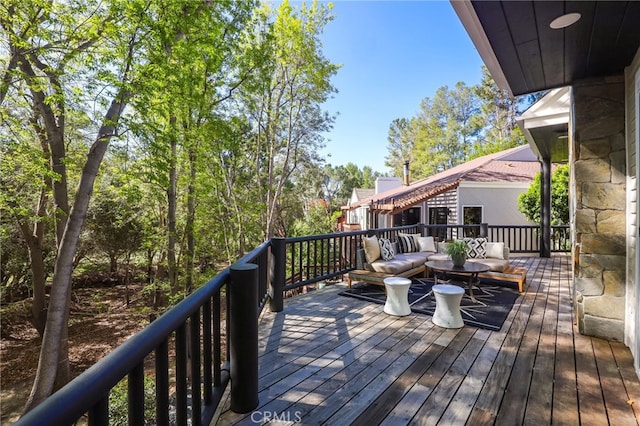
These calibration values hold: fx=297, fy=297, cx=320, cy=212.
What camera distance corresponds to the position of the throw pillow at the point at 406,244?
615cm

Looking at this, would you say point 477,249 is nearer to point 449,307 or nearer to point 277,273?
point 449,307

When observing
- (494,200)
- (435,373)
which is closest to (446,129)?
(494,200)

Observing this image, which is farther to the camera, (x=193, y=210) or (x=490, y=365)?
(x=193, y=210)

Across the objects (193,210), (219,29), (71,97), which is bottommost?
(193,210)

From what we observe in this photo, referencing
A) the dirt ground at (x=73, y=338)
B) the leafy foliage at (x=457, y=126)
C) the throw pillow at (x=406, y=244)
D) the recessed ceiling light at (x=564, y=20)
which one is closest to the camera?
the recessed ceiling light at (x=564, y=20)

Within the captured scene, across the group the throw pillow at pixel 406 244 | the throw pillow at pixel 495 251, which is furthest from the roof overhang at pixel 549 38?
the throw pillow at pixel 406 244

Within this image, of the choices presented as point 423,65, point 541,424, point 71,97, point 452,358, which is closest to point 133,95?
point 71,97

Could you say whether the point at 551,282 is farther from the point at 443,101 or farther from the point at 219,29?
the point at 443,101

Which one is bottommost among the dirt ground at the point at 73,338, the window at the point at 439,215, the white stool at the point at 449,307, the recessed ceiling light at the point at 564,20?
the dirt ground at the point at 73,338

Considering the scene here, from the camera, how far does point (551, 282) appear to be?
5.24 m

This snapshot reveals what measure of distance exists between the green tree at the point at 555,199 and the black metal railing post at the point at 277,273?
872 cm

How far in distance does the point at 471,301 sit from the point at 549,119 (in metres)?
3.32

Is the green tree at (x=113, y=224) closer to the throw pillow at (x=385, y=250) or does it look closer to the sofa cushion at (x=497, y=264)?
the throw pillow at (x=385, y=250)

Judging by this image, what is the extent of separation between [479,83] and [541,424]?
2449cm
